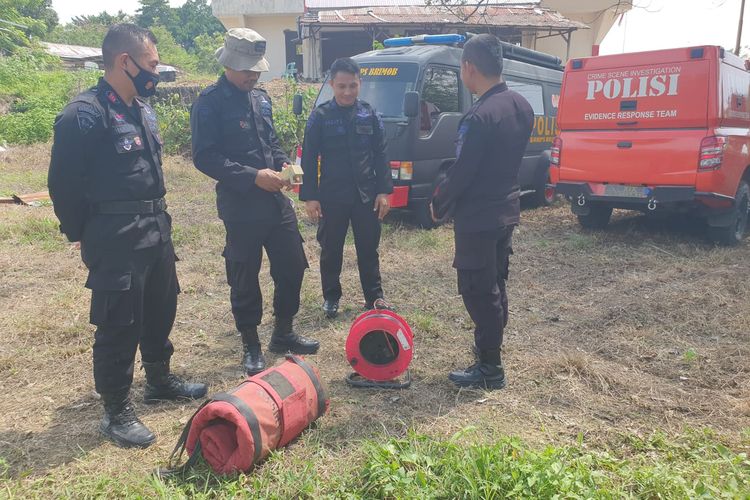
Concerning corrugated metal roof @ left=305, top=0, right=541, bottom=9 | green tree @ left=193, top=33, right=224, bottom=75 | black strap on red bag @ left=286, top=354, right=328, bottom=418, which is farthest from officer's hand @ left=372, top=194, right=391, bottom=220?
green tree @ left=193, top=33, right=224, bottom=75

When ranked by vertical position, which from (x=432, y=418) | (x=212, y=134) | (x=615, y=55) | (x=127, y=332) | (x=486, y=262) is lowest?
(x=432, y=418)

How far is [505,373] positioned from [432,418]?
0.77 metres

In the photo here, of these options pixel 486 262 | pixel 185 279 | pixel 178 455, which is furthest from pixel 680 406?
pixel 185 279

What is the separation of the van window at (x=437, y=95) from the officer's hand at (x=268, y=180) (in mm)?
3943

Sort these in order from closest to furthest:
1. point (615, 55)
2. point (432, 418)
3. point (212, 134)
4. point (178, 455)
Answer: point (178, 455)
point (432, 418)
point (212, 134)
point (615, 55)

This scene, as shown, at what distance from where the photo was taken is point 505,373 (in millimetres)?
3689

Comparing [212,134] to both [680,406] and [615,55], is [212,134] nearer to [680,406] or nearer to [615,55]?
[680,406]

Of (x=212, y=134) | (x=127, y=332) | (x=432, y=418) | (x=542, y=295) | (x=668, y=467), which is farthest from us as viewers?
(x=542, y=295)

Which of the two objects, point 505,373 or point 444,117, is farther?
point 444,117

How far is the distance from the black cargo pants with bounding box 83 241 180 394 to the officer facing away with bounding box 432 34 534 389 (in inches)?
62.7

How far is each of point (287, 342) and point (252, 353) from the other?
35 centimetres

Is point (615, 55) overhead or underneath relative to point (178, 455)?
overhead

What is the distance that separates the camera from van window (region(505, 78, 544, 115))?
8.81 metres

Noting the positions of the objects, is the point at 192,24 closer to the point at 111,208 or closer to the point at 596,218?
the point at 596,218
